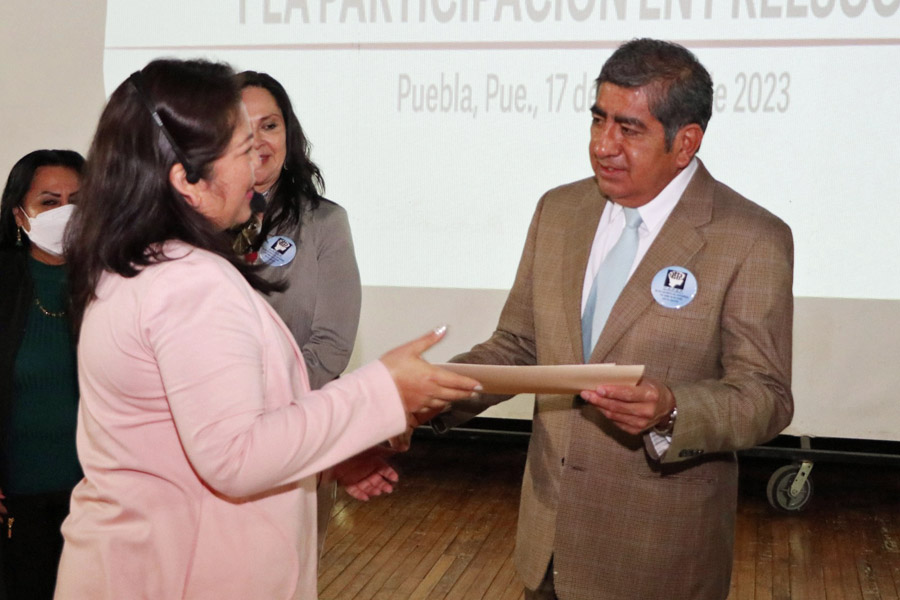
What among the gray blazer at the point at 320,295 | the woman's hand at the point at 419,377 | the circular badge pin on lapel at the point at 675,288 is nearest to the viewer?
the woman's hand at the point at 419,377

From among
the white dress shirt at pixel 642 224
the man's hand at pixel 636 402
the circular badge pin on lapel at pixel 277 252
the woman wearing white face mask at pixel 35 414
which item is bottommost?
the woman wearing white face mask at pixel 35 414

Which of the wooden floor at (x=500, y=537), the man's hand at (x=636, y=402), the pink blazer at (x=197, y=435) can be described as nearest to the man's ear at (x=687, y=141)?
the man's hand at (x=636, y=402)

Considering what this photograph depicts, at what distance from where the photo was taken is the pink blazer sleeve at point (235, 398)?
1181mm

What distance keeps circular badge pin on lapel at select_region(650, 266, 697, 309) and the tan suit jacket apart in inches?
0.4

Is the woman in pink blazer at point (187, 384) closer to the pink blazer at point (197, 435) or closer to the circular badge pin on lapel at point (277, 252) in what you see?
the pink blazer at point (197, 435)

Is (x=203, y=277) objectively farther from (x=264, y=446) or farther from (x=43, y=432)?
(x=43, y=432)

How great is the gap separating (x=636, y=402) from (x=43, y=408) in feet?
5.06

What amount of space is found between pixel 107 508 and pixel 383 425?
0.39 metres

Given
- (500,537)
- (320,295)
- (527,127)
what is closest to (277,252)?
(320,295)

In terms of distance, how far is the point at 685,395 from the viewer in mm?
1631

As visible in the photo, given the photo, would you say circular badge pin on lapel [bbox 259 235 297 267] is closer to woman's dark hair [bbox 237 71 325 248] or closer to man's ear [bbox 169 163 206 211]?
woman's dark hair [bbox 237 71 325 248]

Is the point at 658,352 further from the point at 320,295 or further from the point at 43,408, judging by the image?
the point at 43,408

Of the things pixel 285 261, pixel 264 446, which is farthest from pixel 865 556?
pixel 264 446

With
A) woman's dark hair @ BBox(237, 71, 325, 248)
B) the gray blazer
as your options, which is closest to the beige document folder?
the gray blazer
